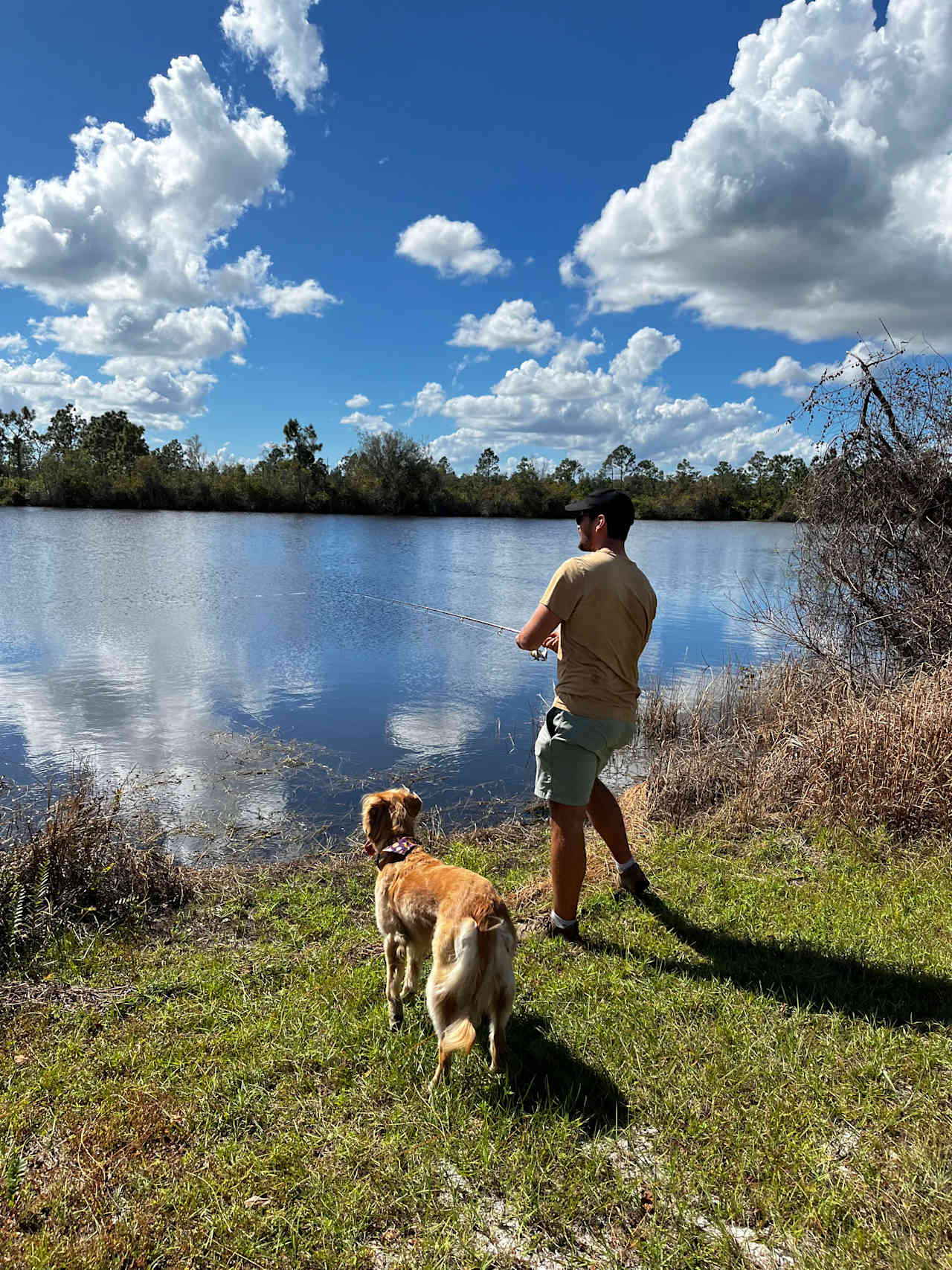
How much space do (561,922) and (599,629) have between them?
1.86 metres

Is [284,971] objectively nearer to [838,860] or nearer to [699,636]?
[838,860]

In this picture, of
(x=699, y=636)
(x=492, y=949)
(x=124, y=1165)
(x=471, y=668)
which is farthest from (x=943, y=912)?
(x=699, y=636)

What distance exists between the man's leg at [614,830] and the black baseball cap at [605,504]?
1.71 metres

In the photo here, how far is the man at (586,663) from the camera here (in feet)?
13.6

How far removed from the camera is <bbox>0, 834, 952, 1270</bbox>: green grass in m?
2.45

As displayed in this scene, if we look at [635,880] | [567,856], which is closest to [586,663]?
[567,856]

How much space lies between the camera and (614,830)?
4801mm

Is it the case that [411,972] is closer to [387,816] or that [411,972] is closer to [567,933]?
[387,816]

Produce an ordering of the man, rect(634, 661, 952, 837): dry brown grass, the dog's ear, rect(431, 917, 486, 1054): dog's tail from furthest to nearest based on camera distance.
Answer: rect(634, 661, 952, 837): dry brown grass
the man
the dog's ear
rect(431, 917, 486, 1054): dog's tail

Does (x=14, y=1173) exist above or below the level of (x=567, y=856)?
below

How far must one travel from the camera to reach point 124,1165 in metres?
2.78

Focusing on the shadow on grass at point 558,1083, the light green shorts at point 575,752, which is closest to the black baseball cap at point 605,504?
the light green shorts at point 575,752

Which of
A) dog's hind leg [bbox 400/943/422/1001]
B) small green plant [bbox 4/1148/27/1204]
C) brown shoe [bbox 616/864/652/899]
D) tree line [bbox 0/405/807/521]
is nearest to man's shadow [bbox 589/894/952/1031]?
brown shoe [bbox 616/864/652/899]

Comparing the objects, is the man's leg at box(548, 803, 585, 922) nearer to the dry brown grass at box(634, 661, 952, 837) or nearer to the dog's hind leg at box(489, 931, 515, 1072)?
the dog's hind leg at box(489, 931, 515, 1072)
